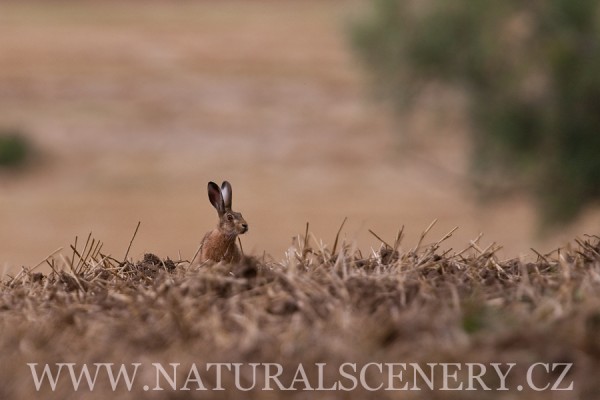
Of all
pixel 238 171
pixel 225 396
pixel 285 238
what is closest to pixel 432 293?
pixel 225 396

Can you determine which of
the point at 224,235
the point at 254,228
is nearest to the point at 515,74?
the point at 254,228

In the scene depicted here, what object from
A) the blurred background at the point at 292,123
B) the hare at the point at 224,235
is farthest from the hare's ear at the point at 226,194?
the blurred background at the point at 292,123

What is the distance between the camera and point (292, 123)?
45.8 meters

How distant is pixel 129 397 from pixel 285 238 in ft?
90.6

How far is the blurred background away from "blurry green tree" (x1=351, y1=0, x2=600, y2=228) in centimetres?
4

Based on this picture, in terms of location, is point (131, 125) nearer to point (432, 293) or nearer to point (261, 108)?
point (261, 108)

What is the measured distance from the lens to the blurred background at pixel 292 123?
2309 centimetres

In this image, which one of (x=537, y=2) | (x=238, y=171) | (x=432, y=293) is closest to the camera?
(x=432, y=293)

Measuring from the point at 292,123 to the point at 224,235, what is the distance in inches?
1568

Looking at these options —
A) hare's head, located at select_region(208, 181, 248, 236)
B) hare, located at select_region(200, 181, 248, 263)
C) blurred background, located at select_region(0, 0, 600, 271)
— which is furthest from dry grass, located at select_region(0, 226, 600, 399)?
blurred background, located at select_region(0, 0, 600, 271)

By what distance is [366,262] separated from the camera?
5043 millimetres

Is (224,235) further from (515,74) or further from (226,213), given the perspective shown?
(515,74)

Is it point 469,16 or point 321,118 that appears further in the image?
point 321,118

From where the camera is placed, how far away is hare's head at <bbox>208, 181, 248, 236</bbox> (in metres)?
6.08
